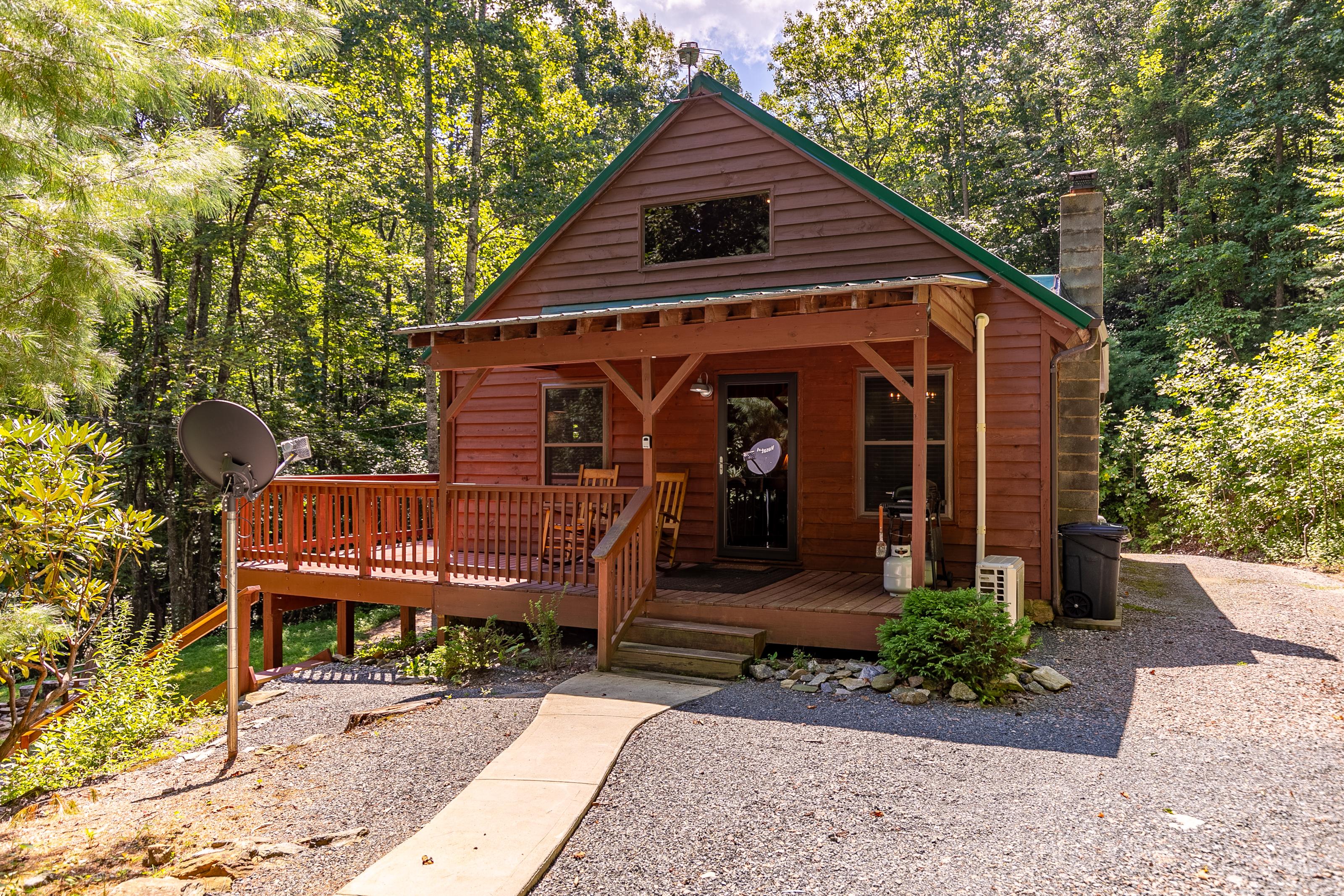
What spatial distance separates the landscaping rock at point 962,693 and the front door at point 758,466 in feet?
10.7

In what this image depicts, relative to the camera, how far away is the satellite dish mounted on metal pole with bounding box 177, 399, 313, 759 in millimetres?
4574

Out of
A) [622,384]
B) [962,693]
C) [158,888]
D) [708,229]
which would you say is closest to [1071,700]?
[962,693]

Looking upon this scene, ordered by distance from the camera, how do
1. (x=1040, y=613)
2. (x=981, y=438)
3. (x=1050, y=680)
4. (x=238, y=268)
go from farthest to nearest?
(x=238, y=268) → (x=1040, y=613) → (x=981, y=438) → (x=1050, y=680)

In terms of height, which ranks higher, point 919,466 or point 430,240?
point 430,240

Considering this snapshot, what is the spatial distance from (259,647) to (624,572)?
11.5 meters

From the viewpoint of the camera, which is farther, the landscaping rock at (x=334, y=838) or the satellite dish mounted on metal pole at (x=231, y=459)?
the satellite dish mounted on metal pole at (x=231, y=459)

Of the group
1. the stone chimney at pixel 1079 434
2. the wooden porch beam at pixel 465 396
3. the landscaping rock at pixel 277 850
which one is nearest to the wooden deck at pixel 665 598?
the wooden porch beam at pixel 465 396

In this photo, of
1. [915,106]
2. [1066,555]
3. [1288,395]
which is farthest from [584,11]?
[1066,555]

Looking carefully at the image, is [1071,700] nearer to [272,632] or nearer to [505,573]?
[505,573]

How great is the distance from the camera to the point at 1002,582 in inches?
245

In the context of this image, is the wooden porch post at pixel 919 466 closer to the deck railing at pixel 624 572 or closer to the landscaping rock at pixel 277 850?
the deck railing at pixel 624 572

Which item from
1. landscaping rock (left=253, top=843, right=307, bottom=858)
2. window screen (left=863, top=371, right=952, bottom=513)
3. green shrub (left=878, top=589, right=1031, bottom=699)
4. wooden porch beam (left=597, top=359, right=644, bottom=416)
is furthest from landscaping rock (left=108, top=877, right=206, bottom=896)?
window screen (left=863, top=371, right=952, bottom=513)

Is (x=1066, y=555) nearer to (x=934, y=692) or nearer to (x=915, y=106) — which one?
(x=934, y=692)

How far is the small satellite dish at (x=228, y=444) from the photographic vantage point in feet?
15.0
